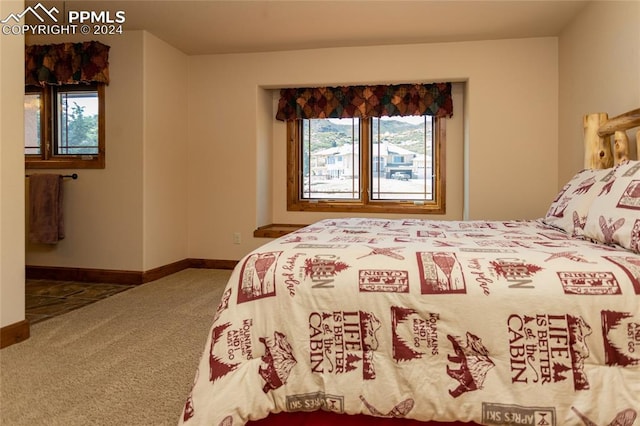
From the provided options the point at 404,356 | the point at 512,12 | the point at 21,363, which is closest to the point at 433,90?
the point at 512,12

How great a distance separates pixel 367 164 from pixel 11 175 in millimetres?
3286

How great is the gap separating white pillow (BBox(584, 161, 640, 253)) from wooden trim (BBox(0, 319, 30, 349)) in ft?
9.82

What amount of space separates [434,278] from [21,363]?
2.10 metres

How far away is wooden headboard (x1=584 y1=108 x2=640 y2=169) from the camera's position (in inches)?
101

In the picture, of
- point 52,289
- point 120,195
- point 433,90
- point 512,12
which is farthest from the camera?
point 433,90

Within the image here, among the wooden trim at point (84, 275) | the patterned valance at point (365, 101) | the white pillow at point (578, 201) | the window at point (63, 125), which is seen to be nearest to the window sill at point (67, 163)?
the window at point (63, 125)

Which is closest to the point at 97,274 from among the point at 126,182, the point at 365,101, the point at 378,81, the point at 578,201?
the point at 126,182

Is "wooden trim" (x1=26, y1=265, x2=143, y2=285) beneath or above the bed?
beneath

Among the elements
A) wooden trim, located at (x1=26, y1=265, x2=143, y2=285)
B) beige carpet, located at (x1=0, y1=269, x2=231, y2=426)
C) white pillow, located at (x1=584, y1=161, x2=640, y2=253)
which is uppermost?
white pillow, located at (x1=584, y1=161, x2=640, y2=253)

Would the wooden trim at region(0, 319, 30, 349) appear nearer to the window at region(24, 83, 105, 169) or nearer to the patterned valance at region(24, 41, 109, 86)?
the window at region(24, 83, 105, 169)

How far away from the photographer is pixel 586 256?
1393mm

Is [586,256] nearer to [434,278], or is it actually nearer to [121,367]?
[434,278]

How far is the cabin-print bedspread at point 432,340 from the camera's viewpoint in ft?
3.95

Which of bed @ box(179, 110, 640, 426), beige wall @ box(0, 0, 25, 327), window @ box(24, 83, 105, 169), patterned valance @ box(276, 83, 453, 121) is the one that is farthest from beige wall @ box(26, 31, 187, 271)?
bed @ box(179, 110, 640, 426)
